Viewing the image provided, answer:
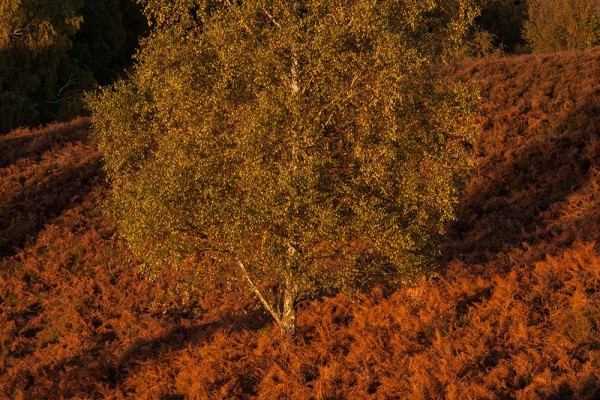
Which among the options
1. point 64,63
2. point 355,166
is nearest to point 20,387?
point 355,166

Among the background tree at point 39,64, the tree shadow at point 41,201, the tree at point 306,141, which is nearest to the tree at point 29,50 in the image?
the background tree at point 39,64

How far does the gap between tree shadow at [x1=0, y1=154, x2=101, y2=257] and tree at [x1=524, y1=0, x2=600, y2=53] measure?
139 feet

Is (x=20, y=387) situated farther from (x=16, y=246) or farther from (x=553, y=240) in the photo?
(x=553, y=240)

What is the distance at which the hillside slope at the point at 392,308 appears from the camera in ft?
59.2

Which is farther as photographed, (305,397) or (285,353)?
(285,353)

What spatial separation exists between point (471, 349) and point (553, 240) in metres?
7.14

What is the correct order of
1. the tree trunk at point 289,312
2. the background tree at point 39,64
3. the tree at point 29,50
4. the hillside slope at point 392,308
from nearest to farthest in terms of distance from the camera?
the hillside slope at point 392,308
the tree trunk at point 289,312
the tree at point 29,50
the background tree at point 39,64

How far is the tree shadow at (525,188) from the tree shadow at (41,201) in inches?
864

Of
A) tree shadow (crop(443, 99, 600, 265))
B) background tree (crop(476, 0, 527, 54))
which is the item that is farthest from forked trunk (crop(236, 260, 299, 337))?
background tree (crop(476, 0, 527, 54))

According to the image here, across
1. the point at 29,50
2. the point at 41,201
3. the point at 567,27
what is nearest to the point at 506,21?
the point at 567,27

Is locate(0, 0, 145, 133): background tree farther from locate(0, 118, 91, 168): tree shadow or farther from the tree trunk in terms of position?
the tree trunk

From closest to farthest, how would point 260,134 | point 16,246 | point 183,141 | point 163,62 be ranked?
point 260,134 < point 183,141 < point 163,62 < point 16,246

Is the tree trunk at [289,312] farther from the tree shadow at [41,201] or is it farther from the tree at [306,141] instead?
the tree shadow at [41,201]

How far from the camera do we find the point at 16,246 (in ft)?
113
